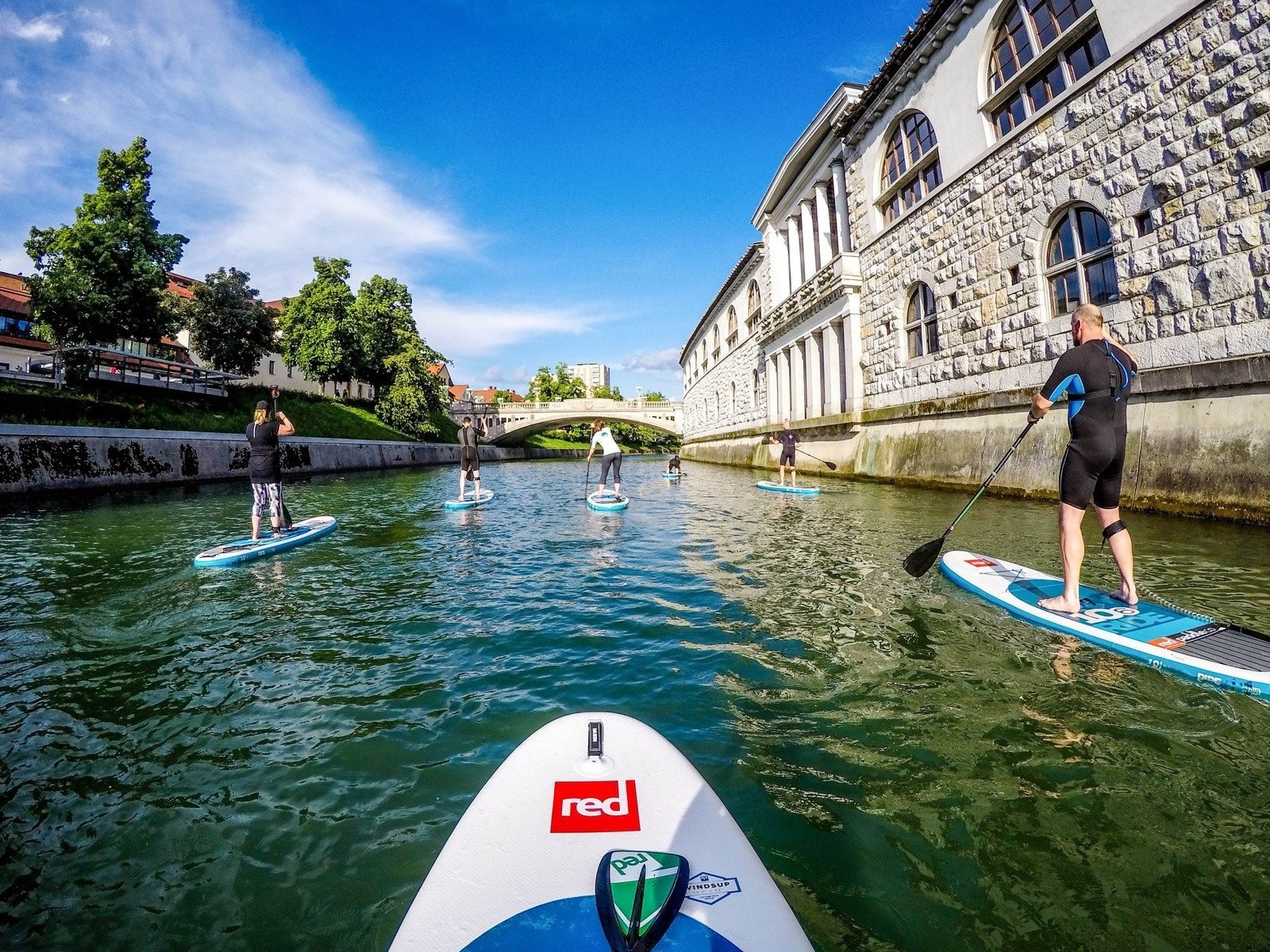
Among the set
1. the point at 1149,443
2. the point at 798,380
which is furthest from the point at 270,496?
the point at 798,380

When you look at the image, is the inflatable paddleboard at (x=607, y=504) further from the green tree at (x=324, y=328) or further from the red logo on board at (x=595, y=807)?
the green tree at (x=324, y=328)

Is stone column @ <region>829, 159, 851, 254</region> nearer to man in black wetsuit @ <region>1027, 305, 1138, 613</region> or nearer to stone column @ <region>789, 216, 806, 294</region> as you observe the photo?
stone column @ <region>789, 216, 806, 294</region>

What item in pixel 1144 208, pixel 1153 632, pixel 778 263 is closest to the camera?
pixel 1153 632

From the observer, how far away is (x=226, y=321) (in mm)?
40250

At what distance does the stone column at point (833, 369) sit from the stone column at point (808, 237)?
Answer: 4841mm

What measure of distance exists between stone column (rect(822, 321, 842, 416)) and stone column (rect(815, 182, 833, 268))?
349cm

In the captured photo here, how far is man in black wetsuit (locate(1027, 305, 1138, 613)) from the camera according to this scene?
479cm

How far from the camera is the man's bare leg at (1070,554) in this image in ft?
16.0

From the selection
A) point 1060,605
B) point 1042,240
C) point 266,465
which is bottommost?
point 1060,605

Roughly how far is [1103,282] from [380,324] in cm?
4904

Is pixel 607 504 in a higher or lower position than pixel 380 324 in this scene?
lower

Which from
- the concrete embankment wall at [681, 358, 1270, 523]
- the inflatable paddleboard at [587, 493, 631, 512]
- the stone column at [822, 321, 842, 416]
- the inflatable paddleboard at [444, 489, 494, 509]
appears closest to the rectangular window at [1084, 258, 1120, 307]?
the concrete embankment wall at [681, 358, 1270, 523]

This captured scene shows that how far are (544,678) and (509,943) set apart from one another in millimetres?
2537

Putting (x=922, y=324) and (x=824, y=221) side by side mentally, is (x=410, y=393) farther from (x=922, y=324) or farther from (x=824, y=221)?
(x=922, y=324)
